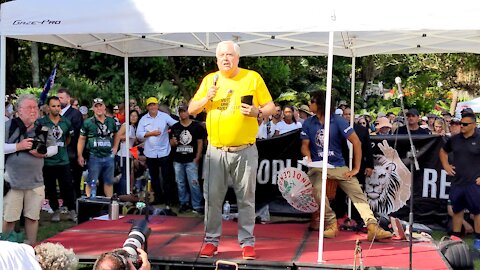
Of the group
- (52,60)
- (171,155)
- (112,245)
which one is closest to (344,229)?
(112,245)

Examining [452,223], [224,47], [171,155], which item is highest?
[224,47]

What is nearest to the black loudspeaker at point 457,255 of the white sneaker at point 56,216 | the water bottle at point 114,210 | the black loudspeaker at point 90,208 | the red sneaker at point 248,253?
the red sneaker at point 248,253

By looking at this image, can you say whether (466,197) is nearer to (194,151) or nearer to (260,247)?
(260,247)

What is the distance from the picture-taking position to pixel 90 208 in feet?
30.2

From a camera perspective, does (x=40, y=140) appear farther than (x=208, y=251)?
Yes

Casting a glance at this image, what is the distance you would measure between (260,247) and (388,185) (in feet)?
10.6

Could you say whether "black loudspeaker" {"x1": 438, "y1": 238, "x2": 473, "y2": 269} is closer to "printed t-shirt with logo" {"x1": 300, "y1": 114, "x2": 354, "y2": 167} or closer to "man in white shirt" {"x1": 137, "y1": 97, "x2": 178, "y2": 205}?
"printed t-shirt with logo" {"x1": 300, "y1": 114, "x2": 354, "y2": 167}

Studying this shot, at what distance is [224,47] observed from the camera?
634cm

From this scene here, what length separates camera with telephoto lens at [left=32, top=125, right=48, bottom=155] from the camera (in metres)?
7.26

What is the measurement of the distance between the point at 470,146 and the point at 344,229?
6.81ft

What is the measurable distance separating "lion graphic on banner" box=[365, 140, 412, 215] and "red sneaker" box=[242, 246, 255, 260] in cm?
365

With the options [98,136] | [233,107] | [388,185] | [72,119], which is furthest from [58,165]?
[388,185]

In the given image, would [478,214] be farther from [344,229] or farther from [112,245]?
[112,245]

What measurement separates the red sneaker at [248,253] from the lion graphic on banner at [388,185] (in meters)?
3.65
